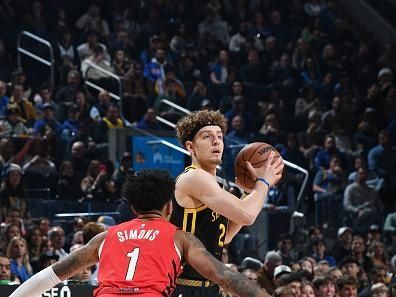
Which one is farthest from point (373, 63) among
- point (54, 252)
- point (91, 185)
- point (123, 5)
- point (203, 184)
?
point (203, 184)

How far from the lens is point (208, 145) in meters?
7.20

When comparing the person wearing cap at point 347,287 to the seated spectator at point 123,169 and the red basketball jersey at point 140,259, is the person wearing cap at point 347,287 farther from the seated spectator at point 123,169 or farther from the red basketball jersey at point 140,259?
the red basketball jersey at point 140,259

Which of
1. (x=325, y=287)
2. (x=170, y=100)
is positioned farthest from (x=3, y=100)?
(x=325, y=287)

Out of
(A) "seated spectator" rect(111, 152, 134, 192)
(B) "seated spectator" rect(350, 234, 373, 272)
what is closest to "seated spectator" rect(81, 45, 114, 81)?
(A) "seated spectator" rect(111, 152, 134, 192)

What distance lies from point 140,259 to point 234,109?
563 inches

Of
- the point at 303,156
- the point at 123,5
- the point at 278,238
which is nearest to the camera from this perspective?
the point at 278,238

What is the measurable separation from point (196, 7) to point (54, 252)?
12.0 metres

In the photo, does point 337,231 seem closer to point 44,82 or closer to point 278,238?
point 278,238

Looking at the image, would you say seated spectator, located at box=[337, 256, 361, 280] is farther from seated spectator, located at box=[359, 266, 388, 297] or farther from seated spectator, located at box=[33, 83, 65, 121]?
seated spectator, located at box=[33, 83, 65, 121]

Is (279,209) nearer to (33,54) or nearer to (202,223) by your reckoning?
(33,54)

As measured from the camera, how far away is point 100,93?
19312 mm

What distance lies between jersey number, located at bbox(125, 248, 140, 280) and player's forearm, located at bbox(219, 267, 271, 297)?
480 mm

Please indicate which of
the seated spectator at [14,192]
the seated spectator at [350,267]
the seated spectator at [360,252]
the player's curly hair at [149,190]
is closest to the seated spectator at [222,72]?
the seated spectator at [360,252]

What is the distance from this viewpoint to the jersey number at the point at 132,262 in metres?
5.91
